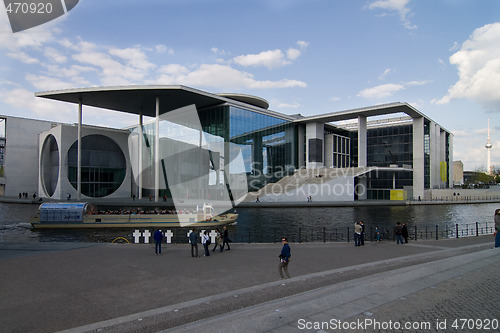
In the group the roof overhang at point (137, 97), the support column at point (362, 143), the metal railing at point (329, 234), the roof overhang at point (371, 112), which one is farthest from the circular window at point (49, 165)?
the support column at point (362, 143)

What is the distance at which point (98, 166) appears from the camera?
214 feet

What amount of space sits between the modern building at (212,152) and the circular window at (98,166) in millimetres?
186

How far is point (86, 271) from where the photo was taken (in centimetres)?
1238

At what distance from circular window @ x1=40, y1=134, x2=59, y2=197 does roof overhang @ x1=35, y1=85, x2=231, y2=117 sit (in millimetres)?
10699

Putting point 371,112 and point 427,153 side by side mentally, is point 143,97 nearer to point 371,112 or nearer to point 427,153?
point 371,112

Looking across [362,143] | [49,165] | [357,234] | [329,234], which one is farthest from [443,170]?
[49,165]

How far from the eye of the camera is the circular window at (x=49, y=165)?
6425cm

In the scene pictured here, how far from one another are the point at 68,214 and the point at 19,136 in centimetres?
4977

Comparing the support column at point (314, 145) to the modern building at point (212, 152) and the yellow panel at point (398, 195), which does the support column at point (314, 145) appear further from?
the yellow panel at point (398, 195)

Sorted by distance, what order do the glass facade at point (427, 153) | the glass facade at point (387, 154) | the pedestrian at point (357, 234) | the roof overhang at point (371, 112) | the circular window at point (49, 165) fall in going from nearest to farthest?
the pedestrian at point (357, 234) < the roof overhang at point (371, 112) < the circular window at point (49, 165) < the glass facade at point (427, 153) < the glass facade at point (387, 154)

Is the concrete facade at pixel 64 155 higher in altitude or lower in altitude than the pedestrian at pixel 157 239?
higher

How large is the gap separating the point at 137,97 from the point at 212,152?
1602 cm

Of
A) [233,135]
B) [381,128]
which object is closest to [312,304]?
[233,135]

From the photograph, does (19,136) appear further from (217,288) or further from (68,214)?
(217,288)
